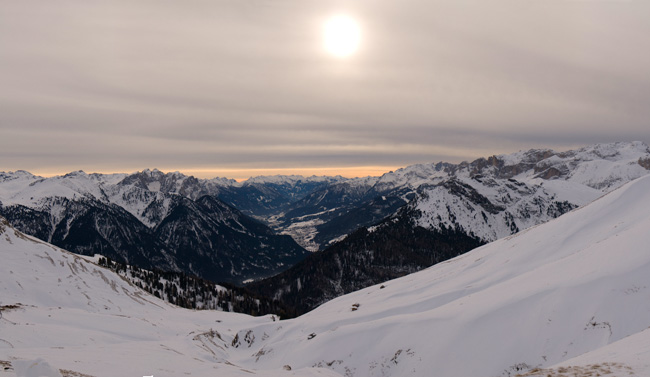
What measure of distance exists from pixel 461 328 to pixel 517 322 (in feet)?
18.9

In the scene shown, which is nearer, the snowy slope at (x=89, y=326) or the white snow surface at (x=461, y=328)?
the snowy slope at (x=89, y=326)

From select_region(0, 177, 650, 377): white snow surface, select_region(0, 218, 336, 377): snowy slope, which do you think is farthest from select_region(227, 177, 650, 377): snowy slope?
select_region(0, 218, 336, 377): snowy slope

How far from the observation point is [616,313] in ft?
106

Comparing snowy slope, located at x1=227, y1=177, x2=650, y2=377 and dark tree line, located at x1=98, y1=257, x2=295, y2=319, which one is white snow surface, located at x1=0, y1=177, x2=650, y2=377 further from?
dark tree line, located at x1=98, y1=257, x2=295, y2=319

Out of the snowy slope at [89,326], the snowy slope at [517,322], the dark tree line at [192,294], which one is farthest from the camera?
the dark tree line at [192,294]

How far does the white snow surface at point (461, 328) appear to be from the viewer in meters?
29.9

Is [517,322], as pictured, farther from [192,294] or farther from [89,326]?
[192,294]

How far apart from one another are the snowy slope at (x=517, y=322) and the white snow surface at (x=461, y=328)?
14cm

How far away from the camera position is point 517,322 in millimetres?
36719

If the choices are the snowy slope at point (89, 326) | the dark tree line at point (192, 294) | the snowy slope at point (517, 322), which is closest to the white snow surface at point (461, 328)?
the snowy slope at point (517, 322)

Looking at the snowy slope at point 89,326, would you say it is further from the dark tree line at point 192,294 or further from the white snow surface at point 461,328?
the dark tree line at point 192,294

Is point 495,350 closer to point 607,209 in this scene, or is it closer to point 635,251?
point 635,251

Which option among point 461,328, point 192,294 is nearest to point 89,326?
point 461,328

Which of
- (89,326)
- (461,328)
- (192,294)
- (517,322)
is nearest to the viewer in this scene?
(517,322)
